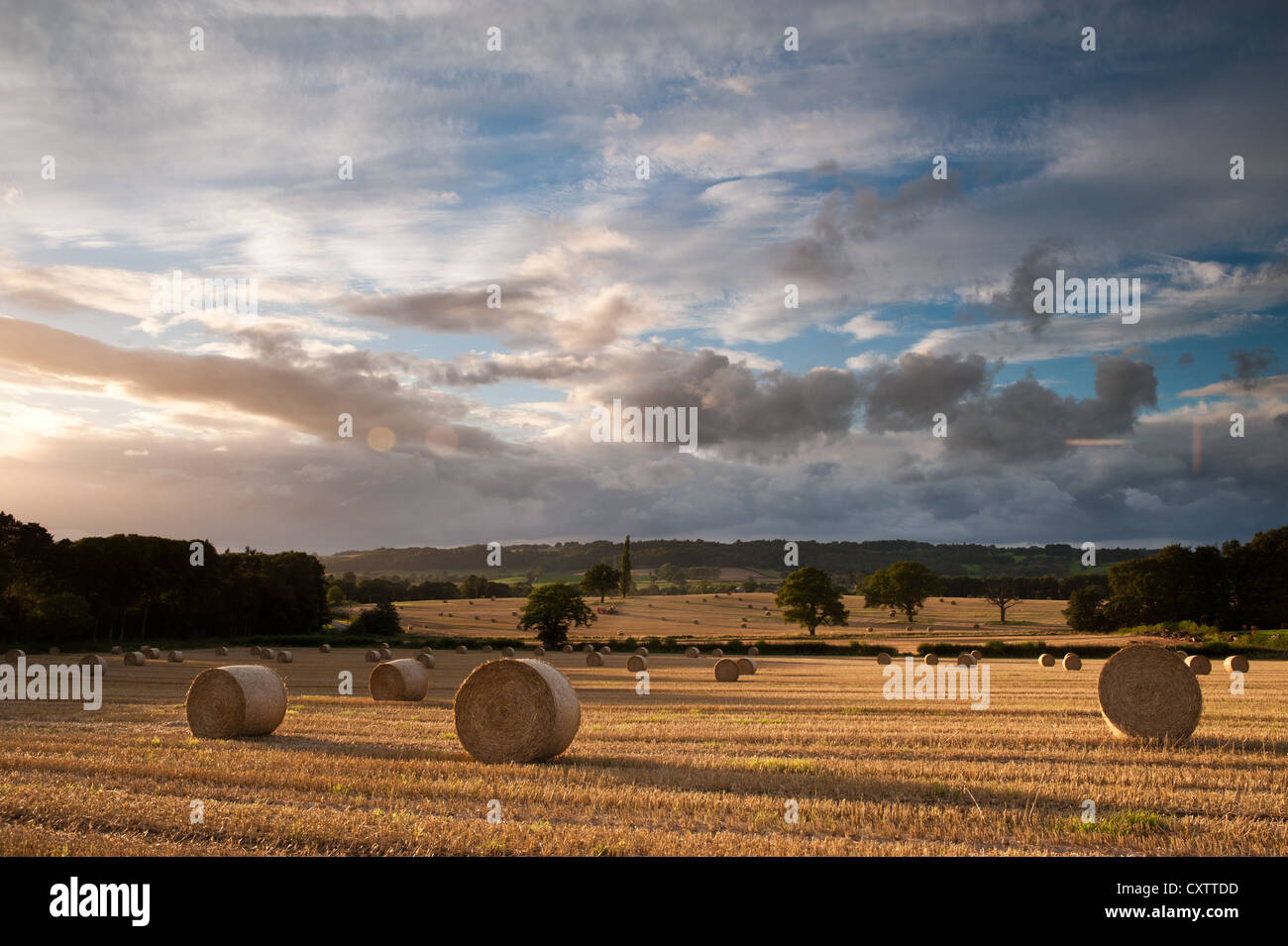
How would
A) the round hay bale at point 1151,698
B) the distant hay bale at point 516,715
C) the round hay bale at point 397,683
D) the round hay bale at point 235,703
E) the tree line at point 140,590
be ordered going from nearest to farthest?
the distant hay bale at point 516,715, the round hay bale at point 1151,698, the round hay bale at point 235,703, the round hay bale at point 397,683, the tree line at point 140,590

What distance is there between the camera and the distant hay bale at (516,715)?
12.5 meters

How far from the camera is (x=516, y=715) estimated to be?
1276 cm

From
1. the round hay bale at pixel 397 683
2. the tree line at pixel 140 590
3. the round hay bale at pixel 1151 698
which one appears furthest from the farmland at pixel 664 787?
the tree line at pixel 140 590

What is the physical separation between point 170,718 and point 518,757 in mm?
9786

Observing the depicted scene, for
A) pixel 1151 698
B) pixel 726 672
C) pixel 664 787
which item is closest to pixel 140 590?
pixel 726 672

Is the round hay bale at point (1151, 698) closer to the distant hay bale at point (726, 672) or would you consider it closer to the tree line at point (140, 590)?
the distant hay bale at point (726, 672)

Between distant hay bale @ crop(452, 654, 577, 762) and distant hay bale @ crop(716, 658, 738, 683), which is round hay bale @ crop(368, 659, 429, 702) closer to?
distant hay bale @ crop(452, 654, 577, 762)

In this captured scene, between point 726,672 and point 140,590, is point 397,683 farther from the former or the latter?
point 140,590

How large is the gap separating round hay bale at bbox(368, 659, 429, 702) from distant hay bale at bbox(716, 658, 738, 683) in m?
12.5

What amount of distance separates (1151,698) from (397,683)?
17.7m

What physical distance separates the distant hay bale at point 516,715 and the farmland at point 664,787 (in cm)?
41
